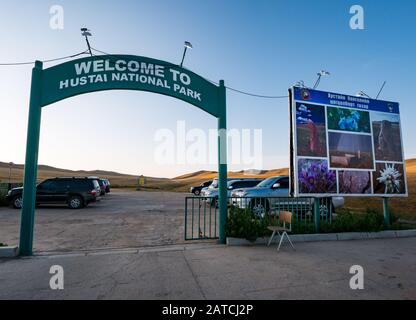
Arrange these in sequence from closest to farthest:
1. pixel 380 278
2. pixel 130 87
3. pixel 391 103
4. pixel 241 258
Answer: pixel 380 278 < pixel 241 258 < pixel 130 87 < pixel 391 103

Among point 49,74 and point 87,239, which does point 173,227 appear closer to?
point 87,239

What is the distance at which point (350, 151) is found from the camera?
28.5ft

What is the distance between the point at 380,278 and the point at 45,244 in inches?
313

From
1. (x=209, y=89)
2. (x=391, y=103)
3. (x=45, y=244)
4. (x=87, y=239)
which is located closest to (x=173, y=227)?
(x=87, y=239)

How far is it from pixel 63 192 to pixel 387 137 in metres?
16.6

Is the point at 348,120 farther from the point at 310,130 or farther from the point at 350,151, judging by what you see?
the point at 310,130

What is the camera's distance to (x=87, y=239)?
7758mm

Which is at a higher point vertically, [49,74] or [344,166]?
[49,74]

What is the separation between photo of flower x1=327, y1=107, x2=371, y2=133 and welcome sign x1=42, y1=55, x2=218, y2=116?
390 centimetres

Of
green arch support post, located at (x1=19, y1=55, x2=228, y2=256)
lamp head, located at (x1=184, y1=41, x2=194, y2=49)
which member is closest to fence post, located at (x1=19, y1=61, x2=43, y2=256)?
green arch support post, located at (x1=19, y1=55, x2=228, y2=256)

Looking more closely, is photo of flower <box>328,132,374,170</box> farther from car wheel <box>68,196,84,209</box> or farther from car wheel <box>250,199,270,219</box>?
car wheel <box>68,196,84,209</box>

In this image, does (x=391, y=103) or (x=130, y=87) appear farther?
(x=391, y=103)

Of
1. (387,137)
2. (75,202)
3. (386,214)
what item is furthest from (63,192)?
(387,137)

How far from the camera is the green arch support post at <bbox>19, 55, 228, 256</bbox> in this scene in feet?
20.7
